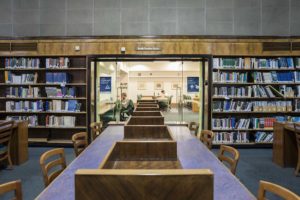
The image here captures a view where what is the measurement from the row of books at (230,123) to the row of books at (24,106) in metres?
4.46

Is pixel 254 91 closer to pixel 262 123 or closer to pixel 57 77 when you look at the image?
pixel 262 123

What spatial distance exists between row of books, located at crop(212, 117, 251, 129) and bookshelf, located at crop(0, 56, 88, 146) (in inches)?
130

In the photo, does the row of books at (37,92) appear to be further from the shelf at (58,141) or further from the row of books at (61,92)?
the shelf at (58,141)

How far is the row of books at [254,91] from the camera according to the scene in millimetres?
5965

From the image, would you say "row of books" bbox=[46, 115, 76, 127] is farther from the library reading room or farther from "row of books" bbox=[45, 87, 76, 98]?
"row of books" bbox=[45, 87, 76, 98]

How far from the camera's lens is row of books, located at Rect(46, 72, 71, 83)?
5994 mm

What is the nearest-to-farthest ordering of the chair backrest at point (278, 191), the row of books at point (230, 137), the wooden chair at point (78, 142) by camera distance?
the chair backrest at point (278, 191), the wooden chair at point (78, 142), the row of books at point (230, 137)

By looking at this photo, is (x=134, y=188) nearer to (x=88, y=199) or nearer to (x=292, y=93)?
(x=88, y=199)

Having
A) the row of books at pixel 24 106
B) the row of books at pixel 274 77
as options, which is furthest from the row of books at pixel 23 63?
the row of books at pixel 274 77

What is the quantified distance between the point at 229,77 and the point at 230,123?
117 cm

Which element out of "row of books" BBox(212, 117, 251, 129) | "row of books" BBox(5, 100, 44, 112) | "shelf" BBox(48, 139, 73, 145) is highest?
"row of books" BBox(5, 100, 44, 112)

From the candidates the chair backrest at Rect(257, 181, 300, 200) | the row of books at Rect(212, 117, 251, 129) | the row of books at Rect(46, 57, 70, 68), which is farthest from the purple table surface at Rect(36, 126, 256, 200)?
the row of books at Rect(46, 57, 70, 68)

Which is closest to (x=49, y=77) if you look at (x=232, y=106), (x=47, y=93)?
(x=47, y=93)

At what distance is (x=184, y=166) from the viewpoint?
6.64 feet
